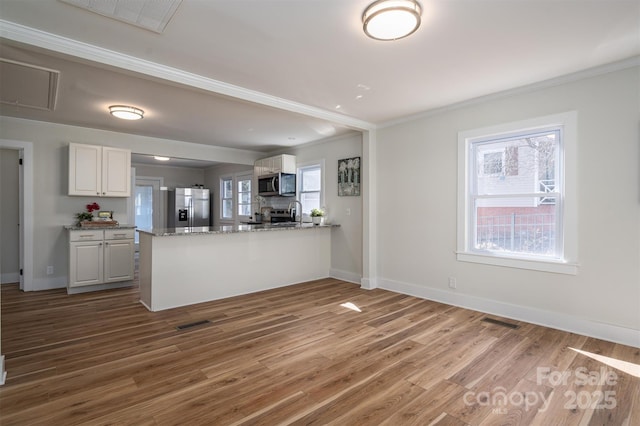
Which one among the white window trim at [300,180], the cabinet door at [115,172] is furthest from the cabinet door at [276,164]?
the cabinet door at [115,172]

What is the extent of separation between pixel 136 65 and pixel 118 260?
10.7ft

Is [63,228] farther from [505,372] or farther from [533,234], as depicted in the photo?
[533,234]

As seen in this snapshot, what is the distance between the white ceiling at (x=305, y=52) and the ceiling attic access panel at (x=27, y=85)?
3.0 inches

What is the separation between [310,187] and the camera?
6336mm

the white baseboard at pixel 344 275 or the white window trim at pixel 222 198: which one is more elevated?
the white window trim at pixel 222 198

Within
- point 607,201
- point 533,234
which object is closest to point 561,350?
point 533,234

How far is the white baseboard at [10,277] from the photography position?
5.20m

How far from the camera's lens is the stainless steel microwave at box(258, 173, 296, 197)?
20.4ft

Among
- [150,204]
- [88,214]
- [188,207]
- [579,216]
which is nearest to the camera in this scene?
[579,216]

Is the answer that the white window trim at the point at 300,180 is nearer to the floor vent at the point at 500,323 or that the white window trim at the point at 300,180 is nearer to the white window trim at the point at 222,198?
the white window trim at the point at 222,198

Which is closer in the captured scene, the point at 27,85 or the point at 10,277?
the point at 27,85

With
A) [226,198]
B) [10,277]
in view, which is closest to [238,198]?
[226,198]

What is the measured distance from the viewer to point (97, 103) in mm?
3918

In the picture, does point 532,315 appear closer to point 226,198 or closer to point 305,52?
point 305,52
